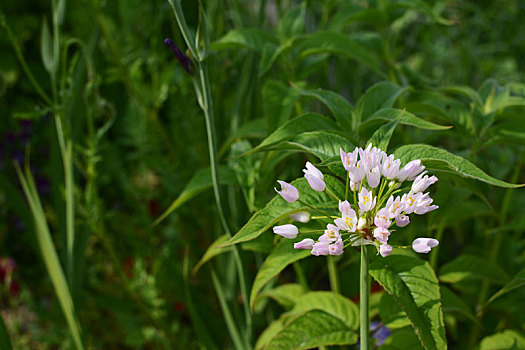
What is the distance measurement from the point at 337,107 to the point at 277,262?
26 centimetres

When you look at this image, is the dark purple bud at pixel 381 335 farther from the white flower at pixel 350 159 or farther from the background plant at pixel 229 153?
the white flower at pixel 350 159

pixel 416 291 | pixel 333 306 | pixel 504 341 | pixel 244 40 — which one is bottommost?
pixel 504 341

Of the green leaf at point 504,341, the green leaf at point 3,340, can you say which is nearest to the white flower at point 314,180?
the green leaf at point 504,341

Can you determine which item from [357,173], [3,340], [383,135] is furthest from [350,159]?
[3,340]

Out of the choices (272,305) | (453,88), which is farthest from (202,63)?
(272,305)

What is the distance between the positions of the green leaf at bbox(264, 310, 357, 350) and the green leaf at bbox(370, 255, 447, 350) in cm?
15

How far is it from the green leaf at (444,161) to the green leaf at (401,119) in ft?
0.15

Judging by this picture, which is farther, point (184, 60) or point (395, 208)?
point (184, 60)

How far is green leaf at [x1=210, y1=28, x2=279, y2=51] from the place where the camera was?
855mm

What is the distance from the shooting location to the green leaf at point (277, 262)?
0.57m

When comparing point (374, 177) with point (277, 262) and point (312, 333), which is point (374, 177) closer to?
point (277, 262)

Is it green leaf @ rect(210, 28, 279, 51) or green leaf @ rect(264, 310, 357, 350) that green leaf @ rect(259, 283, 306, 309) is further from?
green leaf @ rect(210, 28, 279, 51)

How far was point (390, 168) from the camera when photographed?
1.66 ft

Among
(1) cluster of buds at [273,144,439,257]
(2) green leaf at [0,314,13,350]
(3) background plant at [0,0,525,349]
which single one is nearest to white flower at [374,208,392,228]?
(1) cluster of buds at [273,144,439,257]
